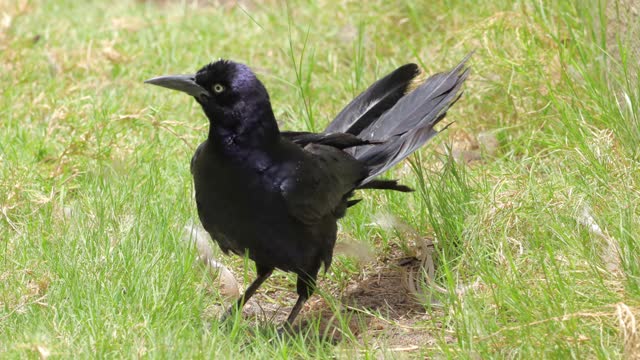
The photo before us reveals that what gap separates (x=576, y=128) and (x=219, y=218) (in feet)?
5.29

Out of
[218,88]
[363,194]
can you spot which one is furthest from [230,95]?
[363,194]

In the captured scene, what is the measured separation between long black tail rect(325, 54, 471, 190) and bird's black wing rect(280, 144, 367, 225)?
104 millimetres

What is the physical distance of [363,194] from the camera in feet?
14.5

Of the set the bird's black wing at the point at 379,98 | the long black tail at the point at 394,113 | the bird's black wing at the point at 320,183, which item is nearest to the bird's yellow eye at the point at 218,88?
the bird's black wing at the point at 320,183

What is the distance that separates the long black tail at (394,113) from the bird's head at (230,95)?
0.63 m

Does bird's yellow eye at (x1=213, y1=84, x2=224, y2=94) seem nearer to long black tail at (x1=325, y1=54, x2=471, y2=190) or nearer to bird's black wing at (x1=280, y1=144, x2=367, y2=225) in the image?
bird's black wing at (x1=280, y1=144, x2=367, y2=225)

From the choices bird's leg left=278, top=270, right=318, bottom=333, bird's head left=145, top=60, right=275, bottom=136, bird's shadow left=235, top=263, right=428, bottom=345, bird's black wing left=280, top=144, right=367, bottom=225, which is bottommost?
bird's shadow left=235, top=263, right=428, bottom=345

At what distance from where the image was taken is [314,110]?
5.27 metres

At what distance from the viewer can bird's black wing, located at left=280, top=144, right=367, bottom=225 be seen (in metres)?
3.53

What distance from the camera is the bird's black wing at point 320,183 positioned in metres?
3.53

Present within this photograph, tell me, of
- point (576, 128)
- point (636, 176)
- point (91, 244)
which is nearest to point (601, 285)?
point (636, 176)

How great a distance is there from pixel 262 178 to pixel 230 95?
317mm

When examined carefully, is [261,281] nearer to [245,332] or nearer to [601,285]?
[245,332]

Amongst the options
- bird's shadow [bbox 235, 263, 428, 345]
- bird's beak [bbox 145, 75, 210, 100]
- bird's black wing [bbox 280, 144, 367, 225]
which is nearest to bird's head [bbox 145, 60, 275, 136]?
bird's beak [bbox 145, 75, 210, 100]
